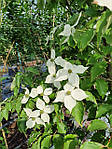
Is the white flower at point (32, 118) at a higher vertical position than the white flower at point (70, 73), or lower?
lower

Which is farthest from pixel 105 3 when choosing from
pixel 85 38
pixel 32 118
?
pixel 32 118

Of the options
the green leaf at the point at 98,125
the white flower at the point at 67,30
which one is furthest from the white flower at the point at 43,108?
the white flower at the point at 67,30

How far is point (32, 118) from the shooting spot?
90 centimetres

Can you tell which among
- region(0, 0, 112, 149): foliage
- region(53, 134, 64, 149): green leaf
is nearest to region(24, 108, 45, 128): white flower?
region(0, 0, 112, 149): foliage

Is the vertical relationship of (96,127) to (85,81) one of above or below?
below

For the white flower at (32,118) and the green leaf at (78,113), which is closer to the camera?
the green leaf at (78,113)

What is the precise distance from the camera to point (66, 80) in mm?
755

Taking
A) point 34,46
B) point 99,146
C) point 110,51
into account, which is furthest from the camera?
point 34,46

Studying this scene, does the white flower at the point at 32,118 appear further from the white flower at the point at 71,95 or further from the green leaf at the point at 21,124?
the white flower at the point at 71,95

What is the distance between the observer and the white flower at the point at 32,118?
87 centimetres

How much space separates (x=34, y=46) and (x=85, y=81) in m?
1.60

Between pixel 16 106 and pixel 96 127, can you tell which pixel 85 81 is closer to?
pixel 96 127

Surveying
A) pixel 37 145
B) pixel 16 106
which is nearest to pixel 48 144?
pixel 37 145

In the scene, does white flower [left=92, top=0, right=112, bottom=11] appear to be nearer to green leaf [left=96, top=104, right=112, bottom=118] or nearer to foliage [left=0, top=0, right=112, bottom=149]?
foliage [left=0, top=0, right=112, bottom=149]
